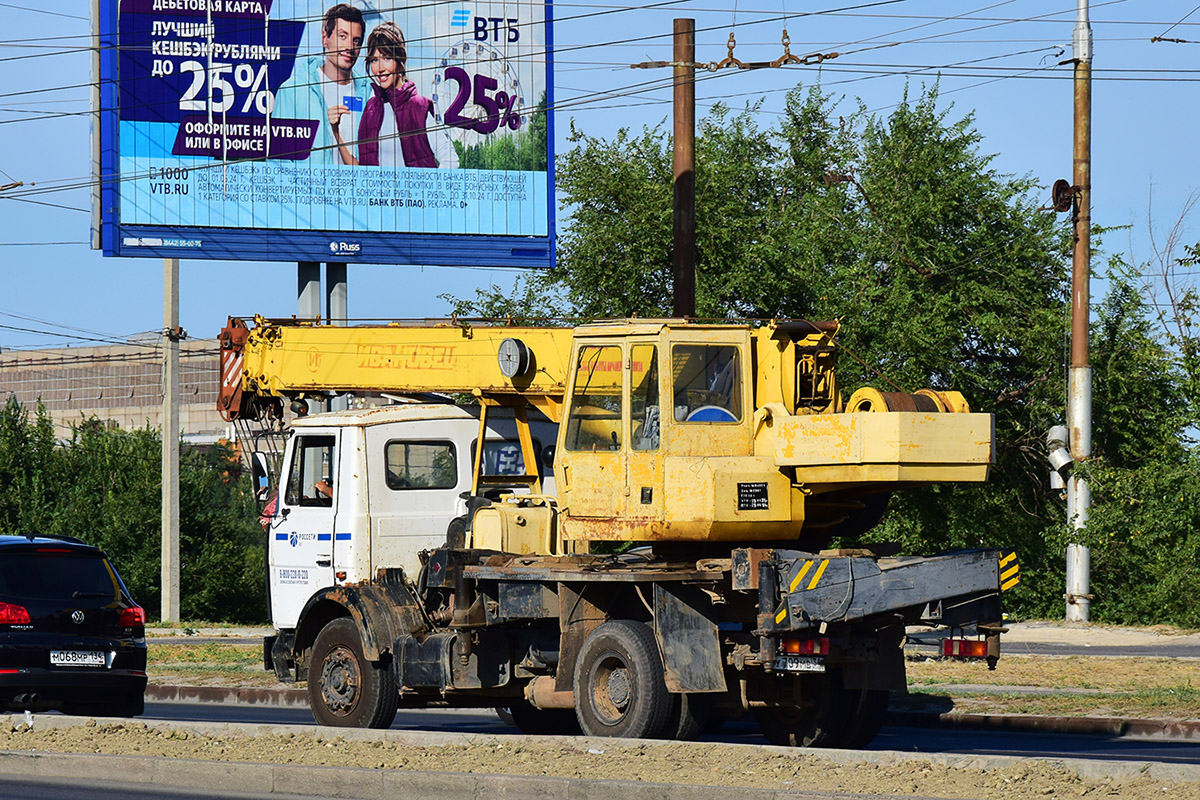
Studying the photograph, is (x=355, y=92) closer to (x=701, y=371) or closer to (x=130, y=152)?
(x=130, y=152)

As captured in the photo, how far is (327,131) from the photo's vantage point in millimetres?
30812

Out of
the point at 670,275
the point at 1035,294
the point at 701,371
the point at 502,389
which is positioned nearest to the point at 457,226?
the point at 670,275

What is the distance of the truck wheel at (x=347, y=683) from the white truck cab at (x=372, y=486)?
1.80 ft

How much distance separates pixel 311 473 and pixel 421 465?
1005 millimetres

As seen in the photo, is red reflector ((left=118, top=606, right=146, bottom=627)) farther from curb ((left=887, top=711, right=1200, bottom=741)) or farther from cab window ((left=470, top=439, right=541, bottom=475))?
curb ((left=887, top=711, right=1200, bottom=741))

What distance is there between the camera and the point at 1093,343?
31125mm

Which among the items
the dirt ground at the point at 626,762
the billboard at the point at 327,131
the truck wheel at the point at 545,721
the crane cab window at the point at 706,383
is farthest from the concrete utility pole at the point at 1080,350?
the dirt ground at the point at 626,762

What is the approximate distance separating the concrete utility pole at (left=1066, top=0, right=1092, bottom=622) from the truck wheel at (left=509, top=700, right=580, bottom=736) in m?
12.9

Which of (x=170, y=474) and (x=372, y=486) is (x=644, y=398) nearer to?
Answer: (x=372, y=486)

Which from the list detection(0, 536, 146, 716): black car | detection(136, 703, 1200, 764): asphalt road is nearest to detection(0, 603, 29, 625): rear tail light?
detection(0, 536, 146, 716): black car

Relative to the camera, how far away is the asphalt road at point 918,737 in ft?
41.2

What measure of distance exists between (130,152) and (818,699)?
20548 millimetres

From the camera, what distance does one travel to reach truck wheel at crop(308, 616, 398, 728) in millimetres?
13539

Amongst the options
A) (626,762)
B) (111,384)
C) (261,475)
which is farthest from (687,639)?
(111,384)
